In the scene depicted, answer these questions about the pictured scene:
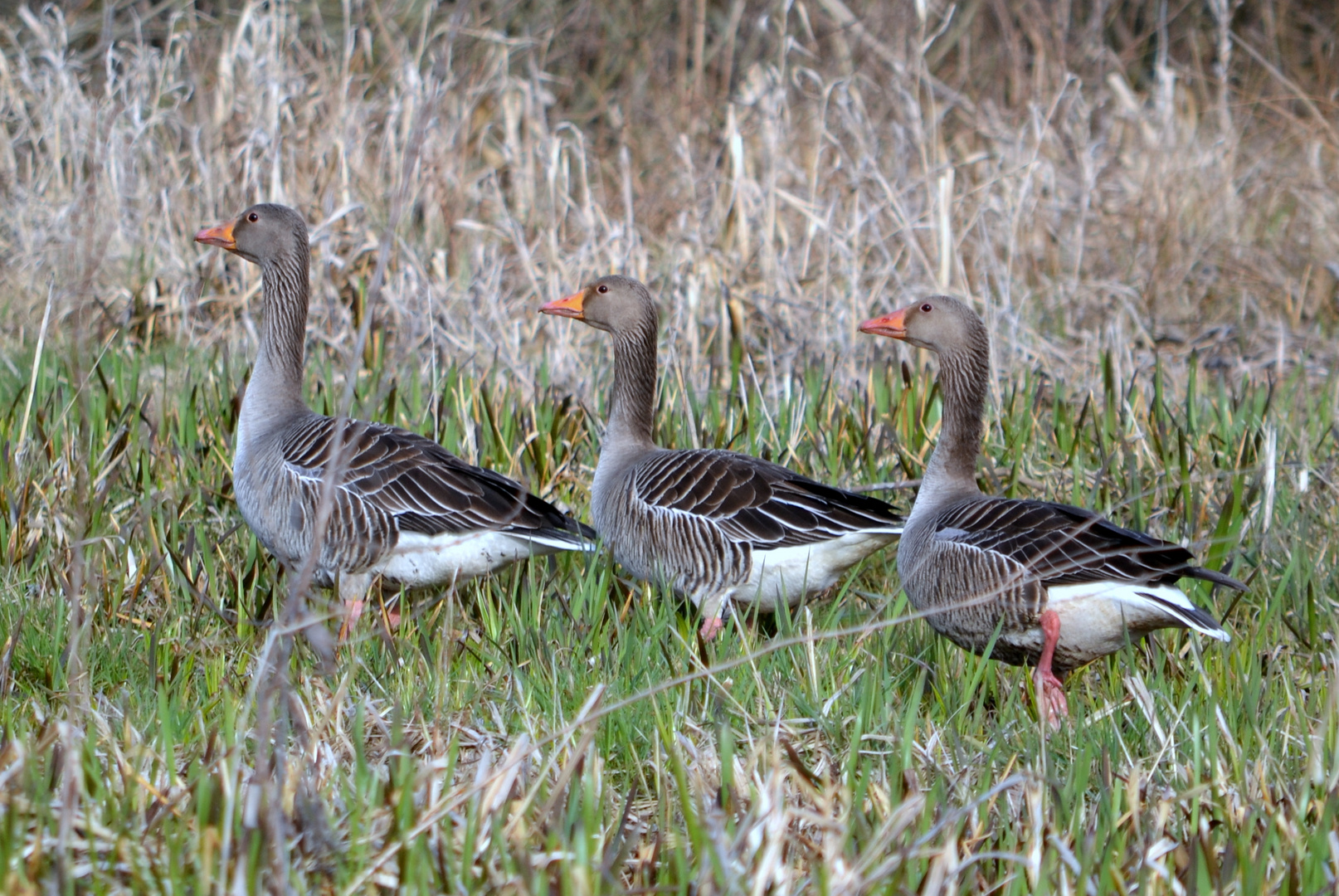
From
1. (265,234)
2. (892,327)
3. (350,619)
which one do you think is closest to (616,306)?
(892,327)

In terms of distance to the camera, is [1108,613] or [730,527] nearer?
[1108,613]

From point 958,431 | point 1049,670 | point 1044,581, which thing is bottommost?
point 1049,670

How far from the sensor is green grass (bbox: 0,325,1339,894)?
2371 mm

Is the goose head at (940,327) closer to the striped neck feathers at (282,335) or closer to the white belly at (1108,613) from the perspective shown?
the white belly at (1108,613)

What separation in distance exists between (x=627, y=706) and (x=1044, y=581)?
4.36 feet

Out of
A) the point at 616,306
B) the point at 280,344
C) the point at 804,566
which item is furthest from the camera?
the point at 616,306

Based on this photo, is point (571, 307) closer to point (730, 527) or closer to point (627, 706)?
point (730, 527)

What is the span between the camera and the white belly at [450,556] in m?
4.64

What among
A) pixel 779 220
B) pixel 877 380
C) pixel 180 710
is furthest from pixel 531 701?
pixel 779 220

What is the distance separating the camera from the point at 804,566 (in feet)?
15.6

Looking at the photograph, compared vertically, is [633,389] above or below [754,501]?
above

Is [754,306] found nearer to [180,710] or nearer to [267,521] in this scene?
[267,521]

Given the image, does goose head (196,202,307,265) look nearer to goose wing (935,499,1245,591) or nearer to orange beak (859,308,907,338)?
orange beak (859,308,907,338)

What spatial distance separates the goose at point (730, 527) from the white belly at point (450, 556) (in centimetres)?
38
